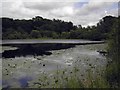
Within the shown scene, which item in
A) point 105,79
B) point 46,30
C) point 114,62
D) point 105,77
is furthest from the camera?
point 46,30

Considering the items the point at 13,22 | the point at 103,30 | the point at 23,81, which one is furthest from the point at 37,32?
the point at 23,81

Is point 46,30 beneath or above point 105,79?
above

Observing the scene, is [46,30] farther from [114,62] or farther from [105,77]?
[105,77]

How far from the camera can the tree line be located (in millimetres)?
84062

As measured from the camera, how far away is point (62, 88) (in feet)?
32.5

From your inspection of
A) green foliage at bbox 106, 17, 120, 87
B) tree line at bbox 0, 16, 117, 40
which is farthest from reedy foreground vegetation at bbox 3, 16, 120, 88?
tree line at bbox 0, 16, 117, 40

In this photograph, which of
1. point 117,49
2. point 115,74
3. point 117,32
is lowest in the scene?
point 115,74

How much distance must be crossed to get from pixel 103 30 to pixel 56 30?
26.5 meters

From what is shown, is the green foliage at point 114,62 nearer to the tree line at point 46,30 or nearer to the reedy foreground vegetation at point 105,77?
the reedy foreground vegetation at point 105,77

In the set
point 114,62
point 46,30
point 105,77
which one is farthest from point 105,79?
point 46,30

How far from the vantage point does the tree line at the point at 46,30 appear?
84062 mm

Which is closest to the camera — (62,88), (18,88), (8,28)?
(62,88)

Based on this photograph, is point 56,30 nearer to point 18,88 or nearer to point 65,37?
point 65,37

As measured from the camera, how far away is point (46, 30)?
317ft
